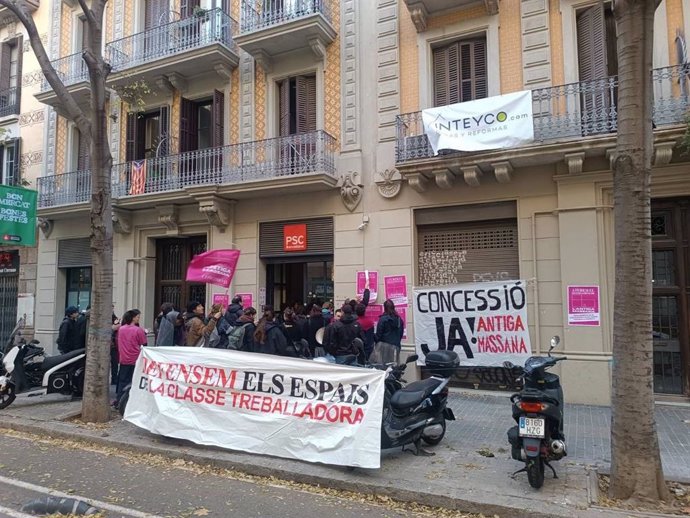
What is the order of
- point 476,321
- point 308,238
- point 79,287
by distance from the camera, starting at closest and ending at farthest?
point 476,321 → point 308,238 → point 79,287

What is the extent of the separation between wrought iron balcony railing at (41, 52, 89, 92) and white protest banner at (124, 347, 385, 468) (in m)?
11.8

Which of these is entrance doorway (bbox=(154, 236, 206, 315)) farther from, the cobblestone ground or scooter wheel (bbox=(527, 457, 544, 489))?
scooter wheel (bbox=(527, 457, 544, 489))

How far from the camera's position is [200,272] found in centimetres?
1123

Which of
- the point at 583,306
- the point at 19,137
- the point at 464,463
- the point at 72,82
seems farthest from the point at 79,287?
the point at 583,306

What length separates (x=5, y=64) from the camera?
17797mm

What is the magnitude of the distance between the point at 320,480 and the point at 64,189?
13832mm

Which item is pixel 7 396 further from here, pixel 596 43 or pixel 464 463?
pixel 596 43

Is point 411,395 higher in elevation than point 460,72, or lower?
lower

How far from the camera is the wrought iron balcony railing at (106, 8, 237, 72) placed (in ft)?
44.0

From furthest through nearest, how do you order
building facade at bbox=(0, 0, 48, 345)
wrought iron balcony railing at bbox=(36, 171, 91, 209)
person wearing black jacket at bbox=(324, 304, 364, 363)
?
building facade at bbox=(0, 0, 48, 345) → wrought iron balcony railing at bbox=(36, 171, 91, 209) → person wearing black jacket at bbox=(324, 304, 364, 363)

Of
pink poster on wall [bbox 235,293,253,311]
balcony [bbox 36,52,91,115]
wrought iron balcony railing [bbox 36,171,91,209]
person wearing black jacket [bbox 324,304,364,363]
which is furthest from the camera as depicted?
wrought iron balcony railing [bbox 36,171,91,209]

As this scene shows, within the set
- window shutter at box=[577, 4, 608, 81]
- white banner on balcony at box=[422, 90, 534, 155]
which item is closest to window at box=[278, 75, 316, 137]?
white banner on balcony at box=[422, 90, 534, 155]

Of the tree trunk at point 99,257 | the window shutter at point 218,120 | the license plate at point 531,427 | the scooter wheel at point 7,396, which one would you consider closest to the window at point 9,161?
the window shutter at point 218,120

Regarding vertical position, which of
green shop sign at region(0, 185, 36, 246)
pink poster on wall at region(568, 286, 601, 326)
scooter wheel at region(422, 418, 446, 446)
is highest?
green shop sign at region(0, 185, 36, 246)
